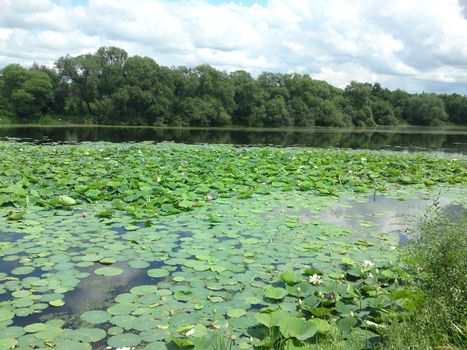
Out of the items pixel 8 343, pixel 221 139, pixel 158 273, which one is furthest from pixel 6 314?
pixel 221 139

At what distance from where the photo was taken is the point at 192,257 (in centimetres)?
468

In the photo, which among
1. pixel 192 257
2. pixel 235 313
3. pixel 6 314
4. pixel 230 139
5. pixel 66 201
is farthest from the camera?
pixel 230 139

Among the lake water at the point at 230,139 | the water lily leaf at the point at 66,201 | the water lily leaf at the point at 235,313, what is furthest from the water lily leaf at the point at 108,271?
the lake water at the point at 230,139

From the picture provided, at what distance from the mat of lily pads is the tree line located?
129 ft

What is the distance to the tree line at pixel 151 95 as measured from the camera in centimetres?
4681

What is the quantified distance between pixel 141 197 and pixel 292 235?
2822 mm

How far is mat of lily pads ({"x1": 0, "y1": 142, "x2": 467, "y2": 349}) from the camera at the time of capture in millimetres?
3164

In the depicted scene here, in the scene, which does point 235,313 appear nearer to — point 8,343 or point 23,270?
point 8,343

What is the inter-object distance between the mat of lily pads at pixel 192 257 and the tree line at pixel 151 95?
39.3m

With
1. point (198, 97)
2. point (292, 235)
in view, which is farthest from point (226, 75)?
point (292, 235)

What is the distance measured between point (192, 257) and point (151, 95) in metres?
44.5

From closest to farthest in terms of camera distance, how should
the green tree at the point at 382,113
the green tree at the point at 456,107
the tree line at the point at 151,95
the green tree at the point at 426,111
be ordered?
the tree line at the point at 151,95, the green tree at the point at 382,113, the green tree at the point at 426,111, the green tree at the point at 456,107

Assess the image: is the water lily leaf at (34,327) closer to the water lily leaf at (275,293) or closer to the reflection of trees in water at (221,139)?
the water lily leaf at (275,293)

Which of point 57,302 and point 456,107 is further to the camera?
point 456,107
